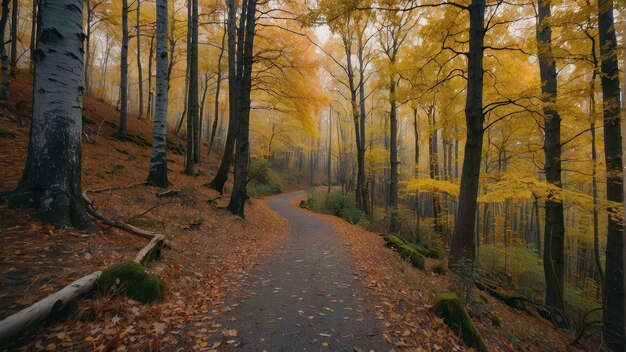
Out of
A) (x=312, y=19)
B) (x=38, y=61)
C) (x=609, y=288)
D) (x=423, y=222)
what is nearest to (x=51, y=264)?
(x=38, y=61)

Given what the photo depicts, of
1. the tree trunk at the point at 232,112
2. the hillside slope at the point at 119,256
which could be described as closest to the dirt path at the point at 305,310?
the hillside slope at the point at 119,256

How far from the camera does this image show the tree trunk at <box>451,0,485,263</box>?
232 inches

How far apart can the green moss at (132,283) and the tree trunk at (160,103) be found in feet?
20.2

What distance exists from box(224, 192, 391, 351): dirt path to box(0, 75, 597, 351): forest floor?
22 millimetres

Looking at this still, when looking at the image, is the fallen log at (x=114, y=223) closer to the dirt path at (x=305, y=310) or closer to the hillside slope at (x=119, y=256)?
the hillside slope at (x=119, y=256)

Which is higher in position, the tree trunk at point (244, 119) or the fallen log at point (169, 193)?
the tree trunk at point (244, 119)

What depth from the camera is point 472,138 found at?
5.98m

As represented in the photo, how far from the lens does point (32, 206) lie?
4090 millimetres

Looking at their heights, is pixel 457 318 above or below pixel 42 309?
below

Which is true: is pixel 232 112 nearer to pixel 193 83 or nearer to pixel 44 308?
pixel 193 83

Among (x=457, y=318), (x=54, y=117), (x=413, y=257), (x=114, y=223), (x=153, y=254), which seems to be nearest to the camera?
(x=457, y=318)

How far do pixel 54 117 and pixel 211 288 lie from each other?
3.55 metres

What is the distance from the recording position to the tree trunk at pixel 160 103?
8.65 m

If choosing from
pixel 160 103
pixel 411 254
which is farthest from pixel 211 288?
pixel 160 103
